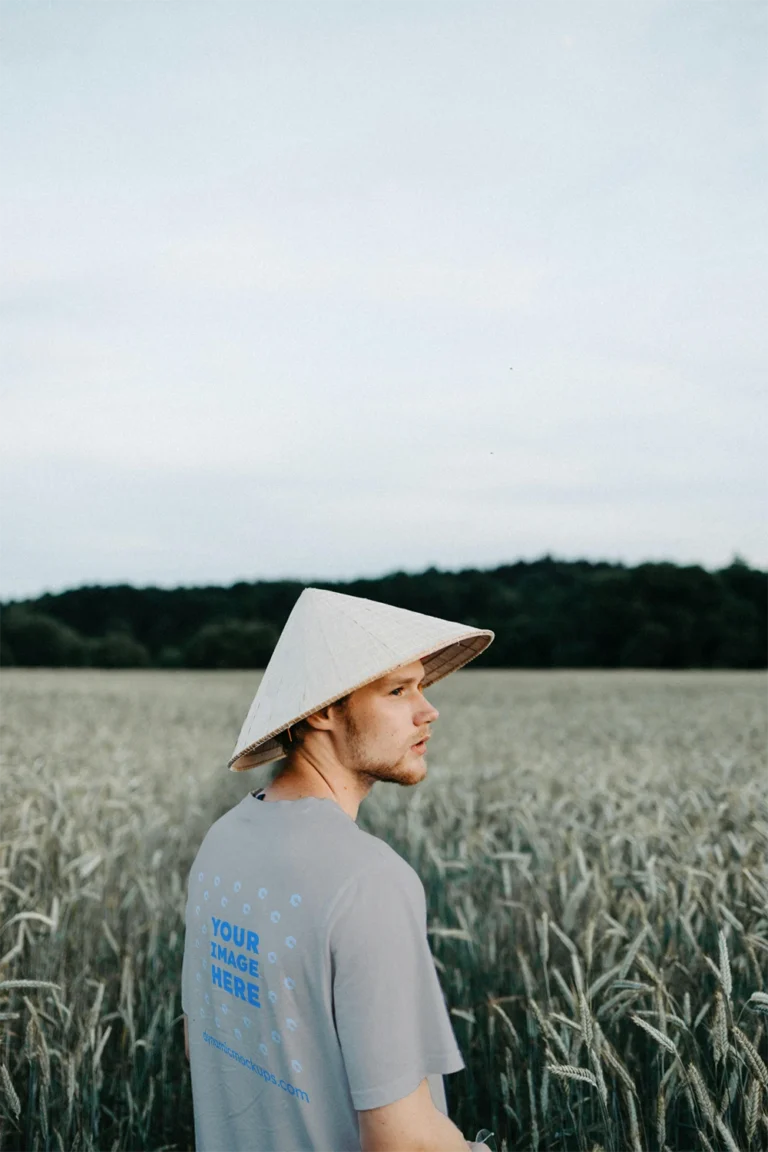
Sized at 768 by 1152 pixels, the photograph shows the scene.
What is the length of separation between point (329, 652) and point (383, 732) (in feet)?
0.56

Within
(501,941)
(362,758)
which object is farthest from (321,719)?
(501,941)

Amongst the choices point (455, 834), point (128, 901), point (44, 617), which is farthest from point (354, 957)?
point (44, 617)

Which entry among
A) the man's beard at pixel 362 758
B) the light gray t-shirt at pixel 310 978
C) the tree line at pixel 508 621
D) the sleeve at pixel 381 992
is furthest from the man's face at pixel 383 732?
the tree line at pixel 508 621

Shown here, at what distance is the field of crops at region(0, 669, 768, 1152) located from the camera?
89.8 inches

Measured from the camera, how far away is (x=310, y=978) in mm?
1415

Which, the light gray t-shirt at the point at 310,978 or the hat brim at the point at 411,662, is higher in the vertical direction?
the hat brim at the point at 411,662

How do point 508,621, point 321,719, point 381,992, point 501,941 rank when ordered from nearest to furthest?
point 381,992 < point 321,719 < point 501,941 < point 508,621

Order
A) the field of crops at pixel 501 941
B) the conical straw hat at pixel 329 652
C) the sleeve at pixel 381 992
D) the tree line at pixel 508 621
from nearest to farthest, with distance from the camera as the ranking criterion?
the sleeve at pixel 381 992 < the conical straw hat at pixel 329 652 < the field of crops at pixel 501 941 < the tree line at pixel 508 621

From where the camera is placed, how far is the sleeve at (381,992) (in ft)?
4.44

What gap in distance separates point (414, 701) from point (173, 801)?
429 cm

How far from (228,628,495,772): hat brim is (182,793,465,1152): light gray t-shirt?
153 millimetres

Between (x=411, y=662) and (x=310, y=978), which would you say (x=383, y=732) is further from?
(x=310, y=978)

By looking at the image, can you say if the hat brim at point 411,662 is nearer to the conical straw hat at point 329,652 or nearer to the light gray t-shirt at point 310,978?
the conical straw hat at point 329,652

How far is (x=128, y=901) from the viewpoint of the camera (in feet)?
11.9
